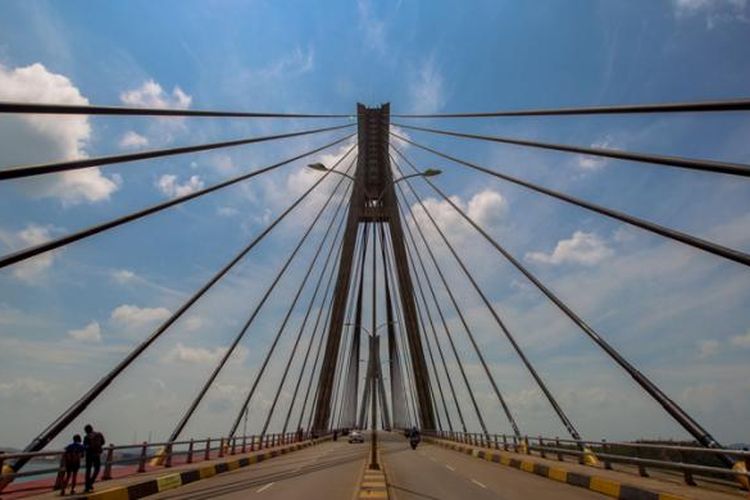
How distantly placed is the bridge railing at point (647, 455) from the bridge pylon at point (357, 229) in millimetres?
8627

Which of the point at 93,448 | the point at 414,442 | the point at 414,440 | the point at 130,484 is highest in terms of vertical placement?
the point at 414,440

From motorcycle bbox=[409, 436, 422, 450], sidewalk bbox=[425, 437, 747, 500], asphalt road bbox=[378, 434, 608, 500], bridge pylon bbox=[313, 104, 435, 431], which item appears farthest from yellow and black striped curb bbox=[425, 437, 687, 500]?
bridge pylon bbox=[313, 104, 435, 431]

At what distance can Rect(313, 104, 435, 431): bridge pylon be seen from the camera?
4403 cm

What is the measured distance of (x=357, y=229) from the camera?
44562 millimetres

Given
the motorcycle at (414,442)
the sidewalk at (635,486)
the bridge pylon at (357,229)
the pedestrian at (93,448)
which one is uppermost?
the bridge pylon at (357,229)

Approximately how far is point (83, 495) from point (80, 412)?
5.79 ft

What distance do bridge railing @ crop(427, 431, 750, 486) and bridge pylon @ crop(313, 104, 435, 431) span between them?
Answer: 340 inches

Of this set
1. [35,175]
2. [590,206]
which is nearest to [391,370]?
[590,206]

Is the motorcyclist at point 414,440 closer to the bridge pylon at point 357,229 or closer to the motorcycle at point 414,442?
the motorcycle at point 414,442

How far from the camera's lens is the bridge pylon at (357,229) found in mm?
44031

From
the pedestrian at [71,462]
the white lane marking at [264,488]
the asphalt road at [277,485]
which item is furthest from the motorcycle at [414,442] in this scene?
the pedestrian at [71,462]

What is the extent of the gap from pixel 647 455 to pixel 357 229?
25.3 m

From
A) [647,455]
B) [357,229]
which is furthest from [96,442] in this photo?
[357,229]

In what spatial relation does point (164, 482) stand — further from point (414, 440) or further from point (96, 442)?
point (414, 440)
